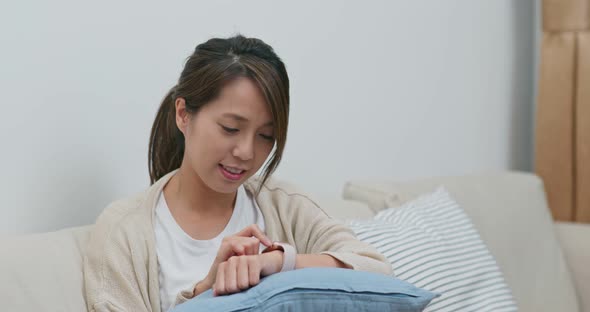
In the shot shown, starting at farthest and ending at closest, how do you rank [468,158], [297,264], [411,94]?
[468,158]
[411,94]
[297,264]

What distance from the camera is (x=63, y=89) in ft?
5.39

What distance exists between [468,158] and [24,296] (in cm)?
182

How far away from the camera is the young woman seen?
4.58 feet

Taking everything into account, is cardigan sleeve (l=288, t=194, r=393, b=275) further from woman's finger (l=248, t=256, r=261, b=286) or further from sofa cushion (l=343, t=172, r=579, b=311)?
sofa cushion (l=343, t=172, r=579, b=311)

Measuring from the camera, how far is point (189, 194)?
156 cm

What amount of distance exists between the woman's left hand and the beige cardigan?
0.44ft

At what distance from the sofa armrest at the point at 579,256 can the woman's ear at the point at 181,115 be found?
127 cm

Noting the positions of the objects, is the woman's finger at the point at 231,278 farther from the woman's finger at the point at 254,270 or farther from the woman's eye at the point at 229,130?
the woman's eye at the point at 229,130

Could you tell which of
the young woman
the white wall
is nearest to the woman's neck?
the young woman

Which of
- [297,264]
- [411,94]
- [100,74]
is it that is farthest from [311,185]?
[297,264]

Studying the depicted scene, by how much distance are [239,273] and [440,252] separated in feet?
2.32

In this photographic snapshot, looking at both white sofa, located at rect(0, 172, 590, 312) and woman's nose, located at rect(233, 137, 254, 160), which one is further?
white sofa, located at rect(0, 172, 590, 312)

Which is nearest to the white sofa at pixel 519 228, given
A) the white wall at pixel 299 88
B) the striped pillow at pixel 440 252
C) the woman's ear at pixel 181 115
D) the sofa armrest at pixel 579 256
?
the sofa armrest at pixel 579 256

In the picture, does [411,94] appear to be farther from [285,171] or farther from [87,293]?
[87,293]
